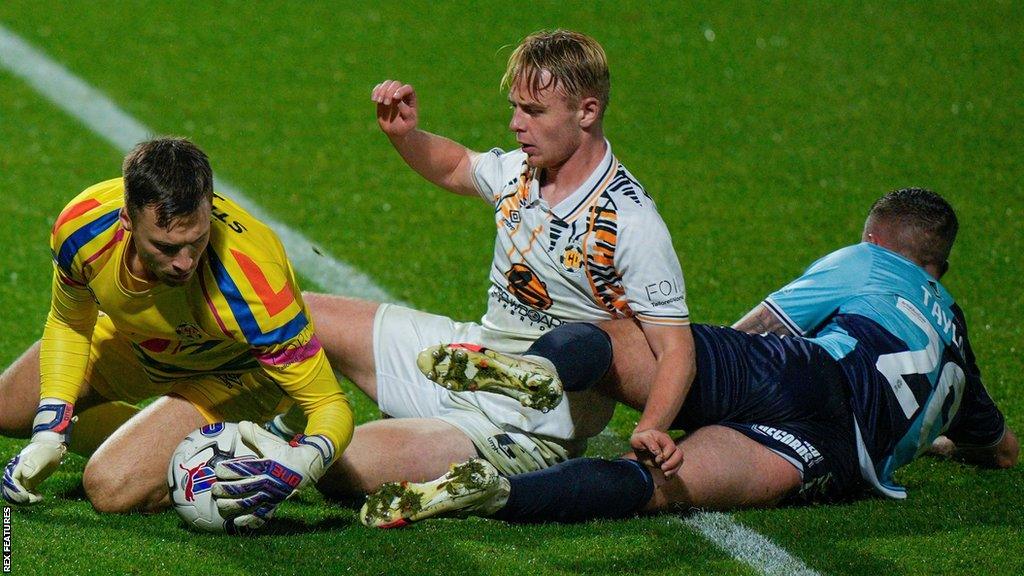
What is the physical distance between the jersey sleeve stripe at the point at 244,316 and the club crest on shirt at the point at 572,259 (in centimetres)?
90

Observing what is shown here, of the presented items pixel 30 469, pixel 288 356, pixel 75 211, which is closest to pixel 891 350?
pixel 288 356

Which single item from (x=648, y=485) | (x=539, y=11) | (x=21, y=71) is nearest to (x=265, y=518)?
(x=648, y=485)

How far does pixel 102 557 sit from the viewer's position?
3.95 metres

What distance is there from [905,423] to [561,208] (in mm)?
1380

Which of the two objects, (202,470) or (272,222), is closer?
(202,470)

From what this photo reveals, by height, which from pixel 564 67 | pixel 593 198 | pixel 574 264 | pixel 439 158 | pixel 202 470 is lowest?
pixel 202 470

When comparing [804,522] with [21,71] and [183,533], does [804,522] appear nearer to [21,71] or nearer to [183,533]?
[183,533]

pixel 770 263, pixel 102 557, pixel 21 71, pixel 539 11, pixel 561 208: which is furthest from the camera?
pixel 539 11

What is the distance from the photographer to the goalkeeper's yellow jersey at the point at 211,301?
164 inches

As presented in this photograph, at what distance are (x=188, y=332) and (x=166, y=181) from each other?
668mm

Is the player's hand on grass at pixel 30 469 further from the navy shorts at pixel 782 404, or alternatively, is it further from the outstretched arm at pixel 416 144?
the navy shorts at pixel 782 404

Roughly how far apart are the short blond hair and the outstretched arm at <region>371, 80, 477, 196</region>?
459mm

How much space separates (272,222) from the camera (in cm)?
777

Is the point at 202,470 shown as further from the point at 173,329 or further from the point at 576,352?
the point at 576,352
